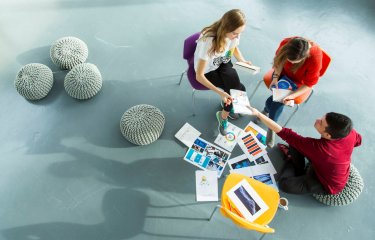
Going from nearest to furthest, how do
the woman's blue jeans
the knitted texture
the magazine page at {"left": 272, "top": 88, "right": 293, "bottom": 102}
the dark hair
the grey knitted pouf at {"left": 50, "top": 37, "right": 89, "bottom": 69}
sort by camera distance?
the dark hair, the magazine page at {"left": 272, "top": 88, "right": 293, "bottom": 102}, the woman's blue jeans, the knitted texture, the grey knitted pouf at {"left": 50, "top": 37, "right": 89, "bottom": 69}

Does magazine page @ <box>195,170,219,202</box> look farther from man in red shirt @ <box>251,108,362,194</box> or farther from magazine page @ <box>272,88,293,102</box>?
magazine page @ <box>272,88,293,102</box>

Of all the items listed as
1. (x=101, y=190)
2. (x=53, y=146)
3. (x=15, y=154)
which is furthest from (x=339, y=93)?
(x=15, y=154)

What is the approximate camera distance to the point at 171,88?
137 inches

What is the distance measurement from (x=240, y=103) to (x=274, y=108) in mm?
478

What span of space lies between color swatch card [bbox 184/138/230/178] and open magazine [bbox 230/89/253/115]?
0.60 m

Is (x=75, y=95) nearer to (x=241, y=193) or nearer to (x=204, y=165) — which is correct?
(x=204, y=165)

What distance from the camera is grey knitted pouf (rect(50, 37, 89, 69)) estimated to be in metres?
3.46

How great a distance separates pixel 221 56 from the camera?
2.67m

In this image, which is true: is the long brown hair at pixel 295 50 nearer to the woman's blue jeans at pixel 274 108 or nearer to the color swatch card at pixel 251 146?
the woman's blue jeans at pixel 274 108

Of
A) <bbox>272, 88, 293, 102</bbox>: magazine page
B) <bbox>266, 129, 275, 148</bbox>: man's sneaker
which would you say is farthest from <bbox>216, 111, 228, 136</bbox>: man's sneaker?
<bbox>272, 88, 293, 102</bbox>: magazine page

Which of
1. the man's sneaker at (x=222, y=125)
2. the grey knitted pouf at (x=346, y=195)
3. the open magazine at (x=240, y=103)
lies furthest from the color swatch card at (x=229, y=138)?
the grey knitted pouf at (x=346, y=195)

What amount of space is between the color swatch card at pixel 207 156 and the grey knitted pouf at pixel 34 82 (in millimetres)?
1935

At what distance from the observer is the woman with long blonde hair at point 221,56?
7.29 feet

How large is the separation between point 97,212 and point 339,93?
3.27m
